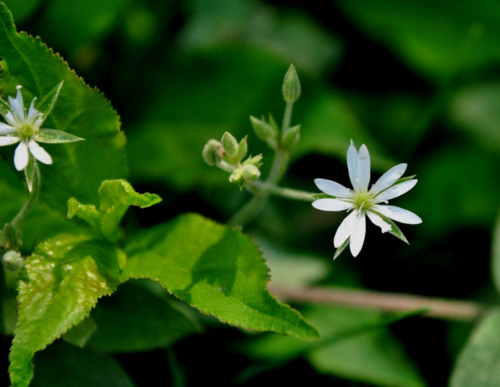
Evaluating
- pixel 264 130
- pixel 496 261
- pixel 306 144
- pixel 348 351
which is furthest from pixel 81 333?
pixel 496 261

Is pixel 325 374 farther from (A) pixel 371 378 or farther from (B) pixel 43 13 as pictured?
(B) pixel 43 13

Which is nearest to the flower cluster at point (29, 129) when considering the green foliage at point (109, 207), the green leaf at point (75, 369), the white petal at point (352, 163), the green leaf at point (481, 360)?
the green foliage at point (109, 207)

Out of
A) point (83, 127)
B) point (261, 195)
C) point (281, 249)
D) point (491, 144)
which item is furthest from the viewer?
point (491, 144)

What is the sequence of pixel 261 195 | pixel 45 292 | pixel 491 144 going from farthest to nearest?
1. pixel 491 144
2. pixel 261 195
3. pixel 45 292

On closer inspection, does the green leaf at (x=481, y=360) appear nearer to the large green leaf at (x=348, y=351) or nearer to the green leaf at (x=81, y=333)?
the large green leaf at (x=348, y=351)

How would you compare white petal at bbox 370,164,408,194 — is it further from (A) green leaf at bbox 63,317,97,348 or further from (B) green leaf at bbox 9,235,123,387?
(A) green leaf at bbox 63,317,97,348

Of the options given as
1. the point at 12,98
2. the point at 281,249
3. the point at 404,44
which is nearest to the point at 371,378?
the point at 281,249
